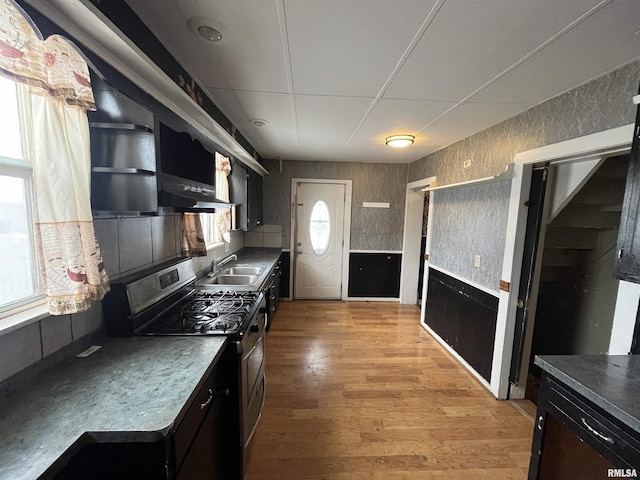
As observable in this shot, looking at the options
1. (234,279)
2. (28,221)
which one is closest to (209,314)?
(28,221)

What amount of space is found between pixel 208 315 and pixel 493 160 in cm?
273

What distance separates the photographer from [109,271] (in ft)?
4.61

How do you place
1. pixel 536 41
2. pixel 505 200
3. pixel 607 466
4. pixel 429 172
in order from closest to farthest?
pixel 607 466, pixel 536 41, pixel 505 200, pixel 429 172

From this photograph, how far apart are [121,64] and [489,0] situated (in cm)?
143

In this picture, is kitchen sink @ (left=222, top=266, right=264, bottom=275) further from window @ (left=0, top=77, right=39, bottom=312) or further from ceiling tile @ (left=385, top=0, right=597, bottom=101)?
ceiling tile @ (left=385, top=0, right=597, bottom=101)

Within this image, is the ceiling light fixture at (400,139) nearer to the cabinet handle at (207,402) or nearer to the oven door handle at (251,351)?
the oven door handle at (251,351)

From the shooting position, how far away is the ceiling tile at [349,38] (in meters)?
1.12

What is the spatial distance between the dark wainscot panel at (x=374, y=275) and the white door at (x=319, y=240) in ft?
0.86

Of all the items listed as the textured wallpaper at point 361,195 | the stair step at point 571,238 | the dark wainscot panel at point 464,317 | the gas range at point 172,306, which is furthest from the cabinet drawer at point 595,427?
the textured wallpaper at point 361,195

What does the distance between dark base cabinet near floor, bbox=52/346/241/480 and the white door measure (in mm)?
3370

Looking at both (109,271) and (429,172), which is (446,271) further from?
(109,271)

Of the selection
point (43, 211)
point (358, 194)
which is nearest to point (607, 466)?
point (43, 211)

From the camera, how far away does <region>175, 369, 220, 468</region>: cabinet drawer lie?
0.96 meters

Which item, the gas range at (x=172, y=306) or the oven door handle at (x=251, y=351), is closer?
the gas range at (x=172, y=306)
